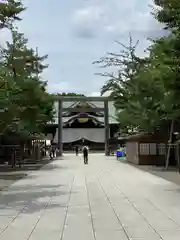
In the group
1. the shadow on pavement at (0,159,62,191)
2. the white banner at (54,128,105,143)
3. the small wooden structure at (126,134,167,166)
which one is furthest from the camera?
the white banner at (54,128,105,143)

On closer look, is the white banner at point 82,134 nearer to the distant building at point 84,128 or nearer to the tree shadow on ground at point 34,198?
the distant building at point 84,128

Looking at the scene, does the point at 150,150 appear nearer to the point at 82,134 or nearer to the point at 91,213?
the point at 91,213

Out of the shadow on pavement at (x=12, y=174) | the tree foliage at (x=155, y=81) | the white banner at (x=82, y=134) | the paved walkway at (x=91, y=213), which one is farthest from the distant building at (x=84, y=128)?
the paved walkway at (x=91, y=213)

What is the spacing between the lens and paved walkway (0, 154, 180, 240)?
33.0 ft

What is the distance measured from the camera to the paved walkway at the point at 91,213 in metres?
10.1

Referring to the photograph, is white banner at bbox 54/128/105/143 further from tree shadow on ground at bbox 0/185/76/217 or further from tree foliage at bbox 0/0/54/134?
tree shadow on ground at bbox 0/185/76/217

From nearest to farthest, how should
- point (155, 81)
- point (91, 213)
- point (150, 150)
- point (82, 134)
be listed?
point (91, 213) < point (155, 81) < point (150, 150) < point (82, 134)

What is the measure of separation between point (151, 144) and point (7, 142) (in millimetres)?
13865

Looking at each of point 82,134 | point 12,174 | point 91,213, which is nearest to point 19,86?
point 12,174

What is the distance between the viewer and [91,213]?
13023 millimetres

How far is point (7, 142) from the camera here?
46.5 meters

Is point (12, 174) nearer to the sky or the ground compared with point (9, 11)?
nearer to the ground

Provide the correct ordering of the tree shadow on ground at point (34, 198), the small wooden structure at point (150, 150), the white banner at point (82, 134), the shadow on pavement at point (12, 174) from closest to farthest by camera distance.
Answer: the tree shadow on ground at point (34, 198) < the shadow on pavement at point (12, 174) < the small wooden structure at point (150, 150) < the white banner at point (82, 134)

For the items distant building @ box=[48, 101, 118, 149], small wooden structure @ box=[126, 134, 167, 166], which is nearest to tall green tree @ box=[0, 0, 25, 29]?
small wooden structure @ box=[126, 134, 167, 166]
